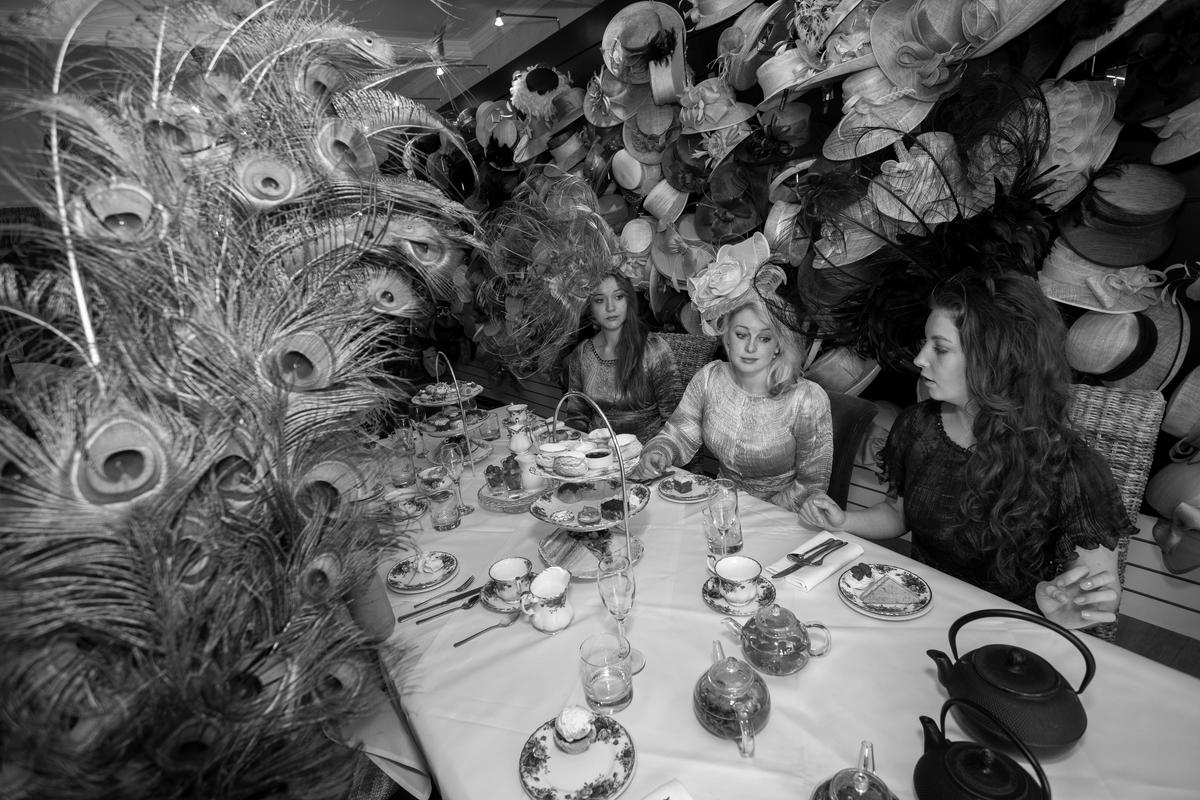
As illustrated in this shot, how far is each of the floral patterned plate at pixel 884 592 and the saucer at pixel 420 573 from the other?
45.0 inches

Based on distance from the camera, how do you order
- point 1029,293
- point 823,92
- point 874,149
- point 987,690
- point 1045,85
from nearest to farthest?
point 987,690 < point 1029,293 < point 1045,85 < point 874,149 < point 823,92

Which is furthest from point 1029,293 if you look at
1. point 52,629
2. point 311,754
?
point 52,629

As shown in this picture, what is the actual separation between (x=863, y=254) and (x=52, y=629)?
2.56m

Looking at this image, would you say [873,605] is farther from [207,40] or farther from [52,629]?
[207,40]

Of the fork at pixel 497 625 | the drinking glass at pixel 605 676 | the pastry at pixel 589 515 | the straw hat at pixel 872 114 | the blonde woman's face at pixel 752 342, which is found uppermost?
the straw hat at pixel 872 114

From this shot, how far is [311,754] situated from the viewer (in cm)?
73

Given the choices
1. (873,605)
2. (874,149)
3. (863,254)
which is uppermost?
(874,149)

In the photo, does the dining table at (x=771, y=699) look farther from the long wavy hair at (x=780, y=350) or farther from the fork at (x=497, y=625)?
the long wavy hair at (x=780, y=350)

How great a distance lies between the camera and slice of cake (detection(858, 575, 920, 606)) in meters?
1.25

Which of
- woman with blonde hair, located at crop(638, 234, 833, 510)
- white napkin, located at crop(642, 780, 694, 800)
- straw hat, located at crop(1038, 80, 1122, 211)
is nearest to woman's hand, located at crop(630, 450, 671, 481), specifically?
woman with blonde hair, located at crop(638, 234, 833, 510)

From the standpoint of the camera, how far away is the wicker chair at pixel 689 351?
9.96ft

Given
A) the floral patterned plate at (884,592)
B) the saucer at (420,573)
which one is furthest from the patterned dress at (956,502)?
the saucer at (420,573)

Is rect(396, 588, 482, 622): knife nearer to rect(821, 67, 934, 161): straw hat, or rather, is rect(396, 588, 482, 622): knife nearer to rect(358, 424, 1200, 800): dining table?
rect(358, 424, 1200, 800): dining table

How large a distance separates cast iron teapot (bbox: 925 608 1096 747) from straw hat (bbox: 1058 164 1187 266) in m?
1.60
